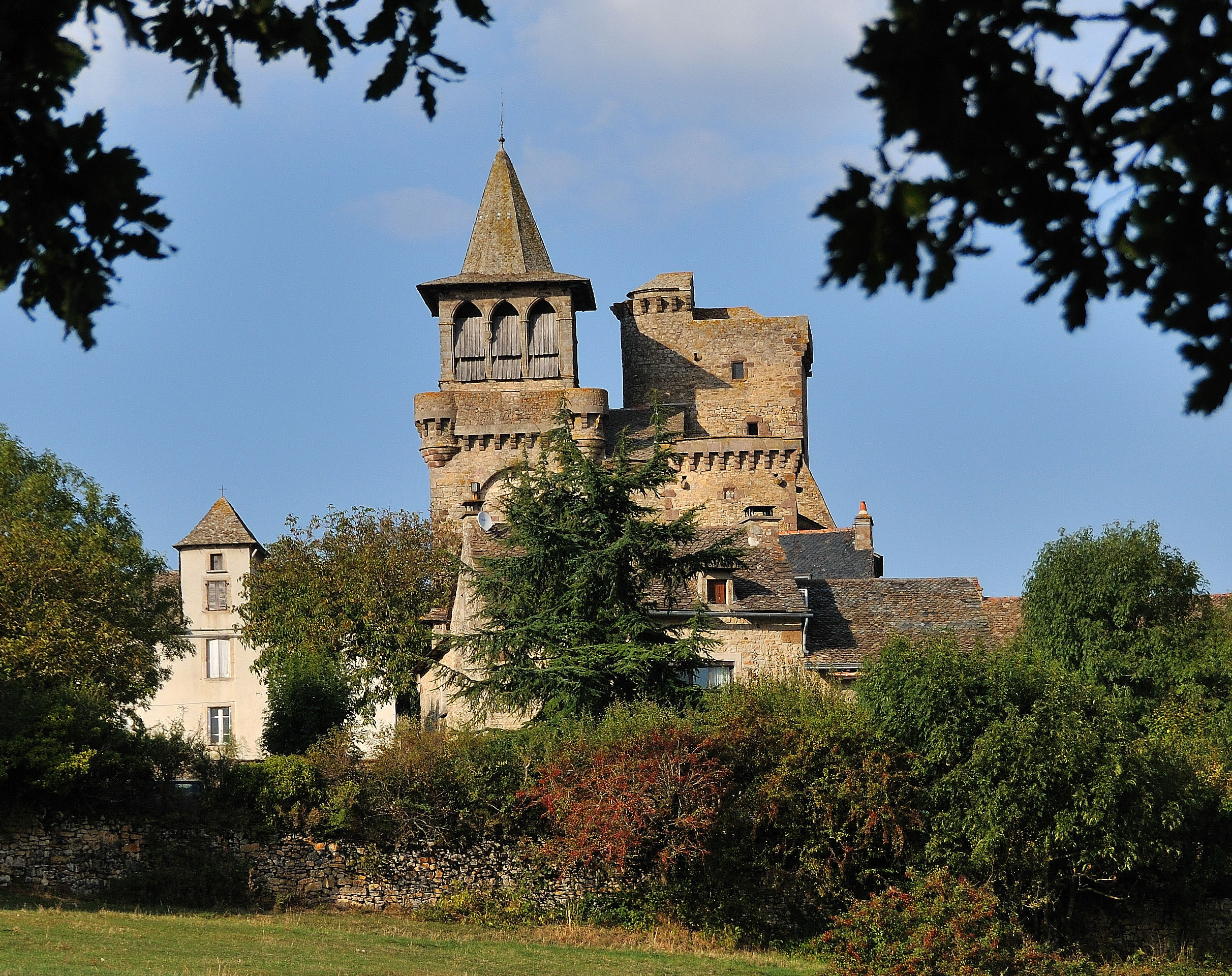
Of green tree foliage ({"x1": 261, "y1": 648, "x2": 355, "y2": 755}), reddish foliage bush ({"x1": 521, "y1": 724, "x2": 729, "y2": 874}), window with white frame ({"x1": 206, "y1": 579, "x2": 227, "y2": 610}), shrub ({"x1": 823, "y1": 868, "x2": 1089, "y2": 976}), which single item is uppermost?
window with white frame ({"x1": 206, "y1": 579, "x2": 227, "y2": 610})

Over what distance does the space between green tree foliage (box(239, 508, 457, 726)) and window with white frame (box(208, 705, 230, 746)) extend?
510cm

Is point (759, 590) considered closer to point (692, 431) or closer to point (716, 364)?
point (692, 431)

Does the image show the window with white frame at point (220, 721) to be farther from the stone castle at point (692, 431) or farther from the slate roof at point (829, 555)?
the slate roof at point (829, 555)

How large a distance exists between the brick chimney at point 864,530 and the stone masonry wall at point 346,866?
23.6m

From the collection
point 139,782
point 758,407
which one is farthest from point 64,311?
point 758,407

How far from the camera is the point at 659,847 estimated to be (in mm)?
24500

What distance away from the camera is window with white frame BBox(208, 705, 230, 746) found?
5169 cm

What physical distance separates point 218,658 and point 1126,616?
3201cm

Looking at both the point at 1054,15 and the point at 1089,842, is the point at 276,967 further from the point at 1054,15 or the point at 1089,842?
the point at 1054,15

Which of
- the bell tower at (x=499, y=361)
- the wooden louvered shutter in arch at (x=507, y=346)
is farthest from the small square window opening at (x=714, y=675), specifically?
the wooden louvered shutter in arch at (x=507, y=346)

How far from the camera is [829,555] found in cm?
4681

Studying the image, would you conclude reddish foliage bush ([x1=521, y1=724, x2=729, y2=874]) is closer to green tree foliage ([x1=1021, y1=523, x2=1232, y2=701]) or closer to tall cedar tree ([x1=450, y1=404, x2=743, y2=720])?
tall cedar tree ([x1=450, y1=404, x2=743, y2=720])

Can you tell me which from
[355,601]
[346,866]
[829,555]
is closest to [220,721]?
[355,601]

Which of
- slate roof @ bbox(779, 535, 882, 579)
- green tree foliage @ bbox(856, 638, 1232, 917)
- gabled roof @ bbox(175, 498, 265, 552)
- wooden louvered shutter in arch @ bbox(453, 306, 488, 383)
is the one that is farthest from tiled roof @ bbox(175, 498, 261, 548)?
green tree foliage @ bbox(856, 638, 1232, 917)
